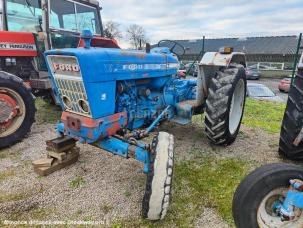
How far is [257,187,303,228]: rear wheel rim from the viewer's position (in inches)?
77.5

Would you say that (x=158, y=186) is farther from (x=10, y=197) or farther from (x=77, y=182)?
(x=10, y=197)

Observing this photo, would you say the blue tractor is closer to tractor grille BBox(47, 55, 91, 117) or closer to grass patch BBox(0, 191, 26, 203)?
tractor grille BBox(47, 55, 91, 117)

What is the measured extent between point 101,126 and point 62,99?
2.17 feet

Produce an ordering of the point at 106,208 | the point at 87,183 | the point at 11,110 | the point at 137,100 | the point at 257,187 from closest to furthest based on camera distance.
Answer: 1. the point at 257,187
2. the point at 106,208
3. the point at 87,183
4. the point at 137,100
5. the point at 11,110

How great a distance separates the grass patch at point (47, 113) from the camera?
552 cm

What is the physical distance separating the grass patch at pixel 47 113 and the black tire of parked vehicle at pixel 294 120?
408cm

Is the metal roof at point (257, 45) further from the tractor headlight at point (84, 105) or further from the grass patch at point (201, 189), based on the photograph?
the tractor headlight at point (84, 105)

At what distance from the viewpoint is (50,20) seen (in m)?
5.22

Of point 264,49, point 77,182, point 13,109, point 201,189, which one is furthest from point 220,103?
point 264,49

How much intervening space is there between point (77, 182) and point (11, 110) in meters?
1.73

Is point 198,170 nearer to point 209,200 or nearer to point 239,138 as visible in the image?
point 209,200

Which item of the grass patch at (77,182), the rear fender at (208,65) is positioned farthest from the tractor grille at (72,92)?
the rear fender at (208,65)

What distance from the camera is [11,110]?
159 inches

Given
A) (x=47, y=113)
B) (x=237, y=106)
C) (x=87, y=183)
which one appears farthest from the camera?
(x=47, y=113)
